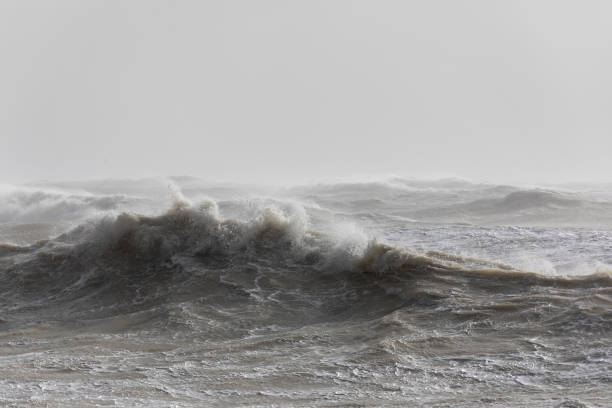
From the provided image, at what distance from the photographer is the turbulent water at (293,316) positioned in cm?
573

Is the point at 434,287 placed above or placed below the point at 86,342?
above

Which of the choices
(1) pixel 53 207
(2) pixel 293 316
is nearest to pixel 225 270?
(2) pixel 293 316

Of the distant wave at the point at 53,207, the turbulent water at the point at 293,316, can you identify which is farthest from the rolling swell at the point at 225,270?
the distant wave at the point at 53,207

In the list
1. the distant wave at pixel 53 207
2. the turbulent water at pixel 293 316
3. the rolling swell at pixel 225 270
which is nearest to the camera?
the turbulent water at pixel 293 316

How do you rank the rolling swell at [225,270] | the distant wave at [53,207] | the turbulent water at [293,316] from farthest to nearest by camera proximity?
the distant wave at [53,207]
the rolling swell at [225,270]
the turbulent water at [293,316]

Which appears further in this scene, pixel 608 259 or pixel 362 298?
pixel 608 259

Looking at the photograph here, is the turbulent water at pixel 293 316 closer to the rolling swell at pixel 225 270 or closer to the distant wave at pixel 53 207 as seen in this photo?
the rolling swell at pixel 225 270

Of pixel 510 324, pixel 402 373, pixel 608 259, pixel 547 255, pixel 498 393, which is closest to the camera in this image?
pixel 498 393

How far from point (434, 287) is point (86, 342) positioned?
152 inches

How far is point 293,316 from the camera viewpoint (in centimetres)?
829

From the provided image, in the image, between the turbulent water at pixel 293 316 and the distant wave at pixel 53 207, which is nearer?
the turbulent water at pixel 293 316

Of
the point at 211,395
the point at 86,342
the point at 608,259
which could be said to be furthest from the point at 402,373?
the point at 608,259

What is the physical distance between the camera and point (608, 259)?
10922mm

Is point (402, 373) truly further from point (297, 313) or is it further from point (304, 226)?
point (304, 226)
